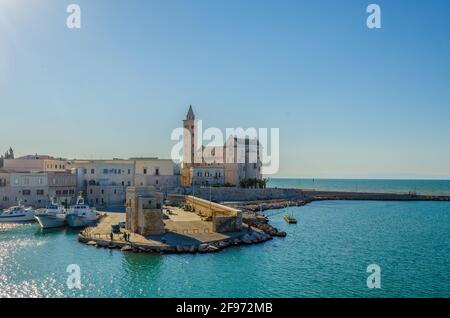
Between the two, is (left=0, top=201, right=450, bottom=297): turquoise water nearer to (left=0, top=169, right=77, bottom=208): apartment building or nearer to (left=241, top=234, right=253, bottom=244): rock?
(left=241, top=234, right=253, bottom=244): rock

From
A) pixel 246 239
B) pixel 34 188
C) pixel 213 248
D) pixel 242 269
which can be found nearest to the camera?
pixel 242 269

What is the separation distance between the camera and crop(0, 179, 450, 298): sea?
75.5 feet

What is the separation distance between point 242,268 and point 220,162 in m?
58.7

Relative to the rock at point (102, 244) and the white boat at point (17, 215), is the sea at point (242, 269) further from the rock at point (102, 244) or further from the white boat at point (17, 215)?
the white boat at point (17, 215)

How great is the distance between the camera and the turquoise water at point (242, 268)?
75.6ft

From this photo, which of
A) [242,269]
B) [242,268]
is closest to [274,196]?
[242,268]

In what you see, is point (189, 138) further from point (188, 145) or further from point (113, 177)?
point (113, 177)

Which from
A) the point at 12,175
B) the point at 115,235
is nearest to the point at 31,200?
the point at 12,175

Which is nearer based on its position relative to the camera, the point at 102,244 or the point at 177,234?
the point at 102,244

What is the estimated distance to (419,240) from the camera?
4009cm

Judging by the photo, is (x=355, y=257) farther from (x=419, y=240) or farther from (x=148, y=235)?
(x=148, y=235)

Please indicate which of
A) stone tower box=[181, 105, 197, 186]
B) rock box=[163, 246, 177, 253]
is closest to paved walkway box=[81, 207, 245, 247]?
rock box=[163, 246, 177, 253]

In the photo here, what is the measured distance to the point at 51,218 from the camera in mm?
44438
